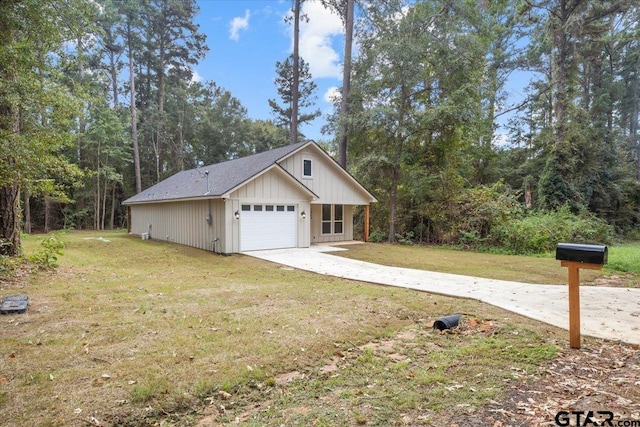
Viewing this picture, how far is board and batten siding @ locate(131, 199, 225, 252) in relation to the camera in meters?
12.0

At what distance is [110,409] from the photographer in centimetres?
254

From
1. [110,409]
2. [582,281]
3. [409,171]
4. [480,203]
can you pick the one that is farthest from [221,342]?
[409,171]

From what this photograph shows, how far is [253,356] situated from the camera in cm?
345

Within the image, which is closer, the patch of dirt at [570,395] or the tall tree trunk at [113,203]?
the patch of dirt at [570,395]

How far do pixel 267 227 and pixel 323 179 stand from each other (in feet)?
13.3

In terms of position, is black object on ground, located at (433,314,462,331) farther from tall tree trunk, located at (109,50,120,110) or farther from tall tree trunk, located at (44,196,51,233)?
tall tree trunk, located at (109,50,120,110)

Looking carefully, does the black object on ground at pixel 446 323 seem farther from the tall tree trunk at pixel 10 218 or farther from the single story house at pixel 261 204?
the tall tree trunk at pixel 10 218

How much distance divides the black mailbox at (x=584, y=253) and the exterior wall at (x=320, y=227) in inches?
496

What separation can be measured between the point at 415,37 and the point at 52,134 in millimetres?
14726

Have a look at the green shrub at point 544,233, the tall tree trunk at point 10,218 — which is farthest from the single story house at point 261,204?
the green shrub at point 544,233

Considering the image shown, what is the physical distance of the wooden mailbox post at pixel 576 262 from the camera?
3.33 m

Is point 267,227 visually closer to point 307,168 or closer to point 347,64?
point 307,168

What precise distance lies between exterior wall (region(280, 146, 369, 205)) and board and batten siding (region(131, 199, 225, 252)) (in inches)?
152

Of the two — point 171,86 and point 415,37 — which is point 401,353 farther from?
point 171,86
